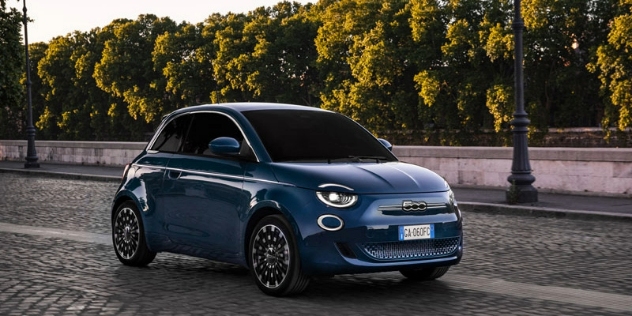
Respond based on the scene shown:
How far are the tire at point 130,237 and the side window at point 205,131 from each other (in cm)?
90

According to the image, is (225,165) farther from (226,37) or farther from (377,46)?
(226,37)

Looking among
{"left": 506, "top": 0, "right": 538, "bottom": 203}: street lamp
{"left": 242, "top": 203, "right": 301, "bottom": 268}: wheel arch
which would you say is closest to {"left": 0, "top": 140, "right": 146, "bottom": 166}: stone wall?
{"left": 506, "top": 0, "right": 538, "bottom": 203}: street lamp

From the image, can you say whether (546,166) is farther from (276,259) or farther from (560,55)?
(560,55)

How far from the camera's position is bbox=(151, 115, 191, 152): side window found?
31.1ft

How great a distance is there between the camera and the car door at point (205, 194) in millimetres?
8336

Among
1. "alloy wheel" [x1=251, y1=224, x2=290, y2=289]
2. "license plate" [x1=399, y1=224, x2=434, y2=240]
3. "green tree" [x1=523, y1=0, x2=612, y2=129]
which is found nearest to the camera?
"license plate" [x1=399, y1=224, x2=434, y2=240]

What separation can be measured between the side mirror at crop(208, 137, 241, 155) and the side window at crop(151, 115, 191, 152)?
1.23 meters

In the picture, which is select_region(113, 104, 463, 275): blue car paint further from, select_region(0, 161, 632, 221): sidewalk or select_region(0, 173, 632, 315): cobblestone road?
select_region(0, 161, 632, 221): sidewalk

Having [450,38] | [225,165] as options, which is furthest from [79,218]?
[450,38]

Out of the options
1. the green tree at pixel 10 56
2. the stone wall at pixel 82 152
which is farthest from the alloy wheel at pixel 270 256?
the green tree at pixel 10 56

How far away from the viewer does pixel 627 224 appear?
14.3 meters

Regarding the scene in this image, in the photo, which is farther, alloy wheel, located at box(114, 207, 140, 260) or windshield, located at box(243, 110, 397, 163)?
alloy wheel, located at box(114, 207, 140, 260)

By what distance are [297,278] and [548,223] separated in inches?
304

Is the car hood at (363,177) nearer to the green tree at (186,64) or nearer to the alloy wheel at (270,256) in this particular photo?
the alloy wheel at (270,256)
